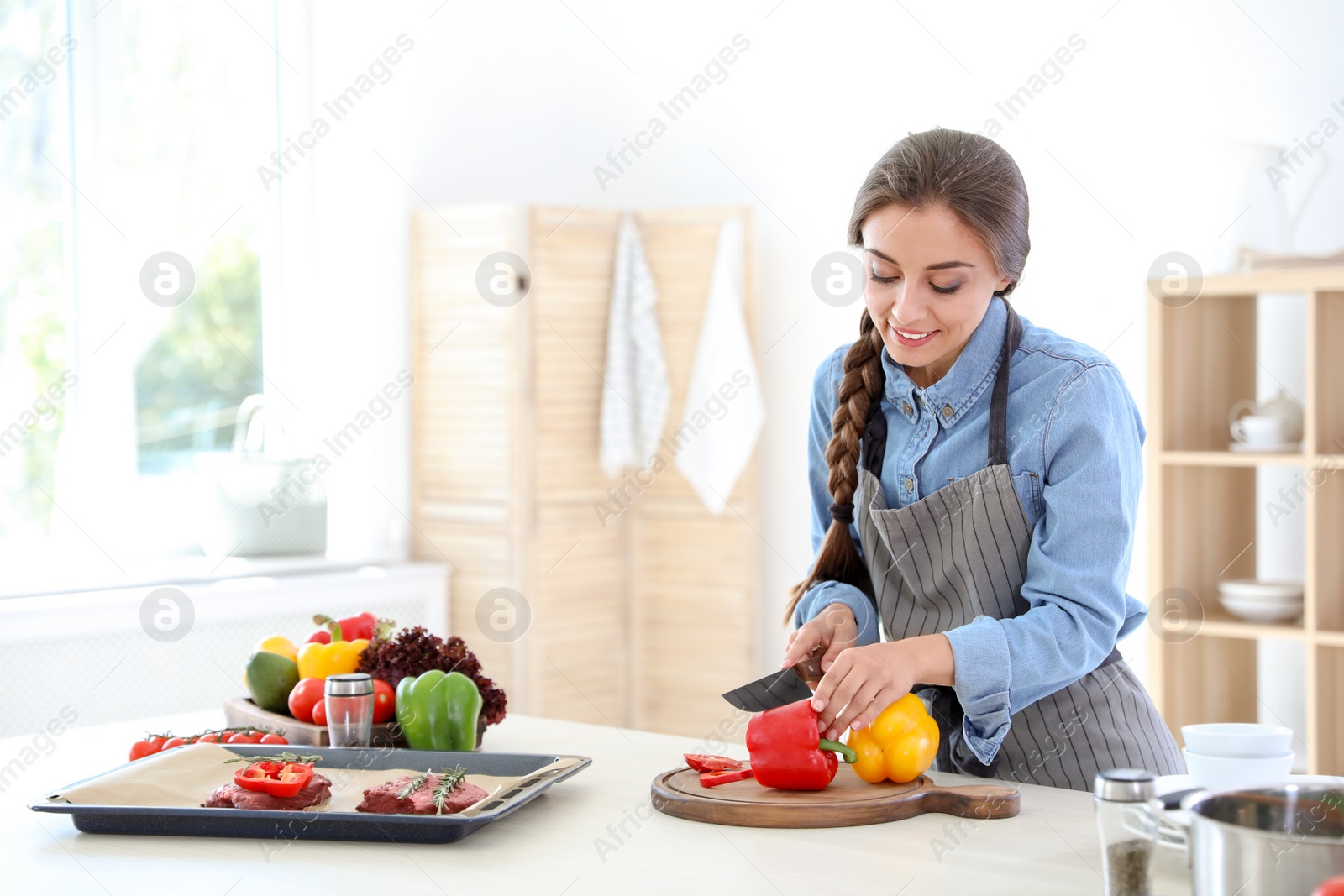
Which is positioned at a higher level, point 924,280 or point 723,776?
point 924,280

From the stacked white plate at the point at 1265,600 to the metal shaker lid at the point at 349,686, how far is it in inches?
90.3

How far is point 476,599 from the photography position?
161 inches

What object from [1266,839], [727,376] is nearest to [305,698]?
[1266,839]

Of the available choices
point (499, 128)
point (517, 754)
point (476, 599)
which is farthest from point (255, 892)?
point (499, 128)

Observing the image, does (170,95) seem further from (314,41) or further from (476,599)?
(476,599)

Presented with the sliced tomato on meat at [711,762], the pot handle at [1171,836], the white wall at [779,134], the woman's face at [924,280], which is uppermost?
the white wall at [779,134]

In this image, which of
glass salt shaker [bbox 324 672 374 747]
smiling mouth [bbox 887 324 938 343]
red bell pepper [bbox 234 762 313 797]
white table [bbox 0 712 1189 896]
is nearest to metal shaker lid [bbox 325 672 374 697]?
glass salt shaker [bbox 324 672 374 747]

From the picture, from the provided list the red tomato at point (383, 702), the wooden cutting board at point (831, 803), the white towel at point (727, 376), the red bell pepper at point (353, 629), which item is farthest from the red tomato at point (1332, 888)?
the white towel at point (727, 376)

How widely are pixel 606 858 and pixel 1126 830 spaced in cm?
51

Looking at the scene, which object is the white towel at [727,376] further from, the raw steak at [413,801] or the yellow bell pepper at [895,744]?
the raw steak at [413,801]

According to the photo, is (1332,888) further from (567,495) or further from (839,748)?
(567,495)

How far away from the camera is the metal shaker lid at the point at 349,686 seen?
5.51ft

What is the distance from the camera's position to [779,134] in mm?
4262

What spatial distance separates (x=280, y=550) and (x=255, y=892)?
288cm
